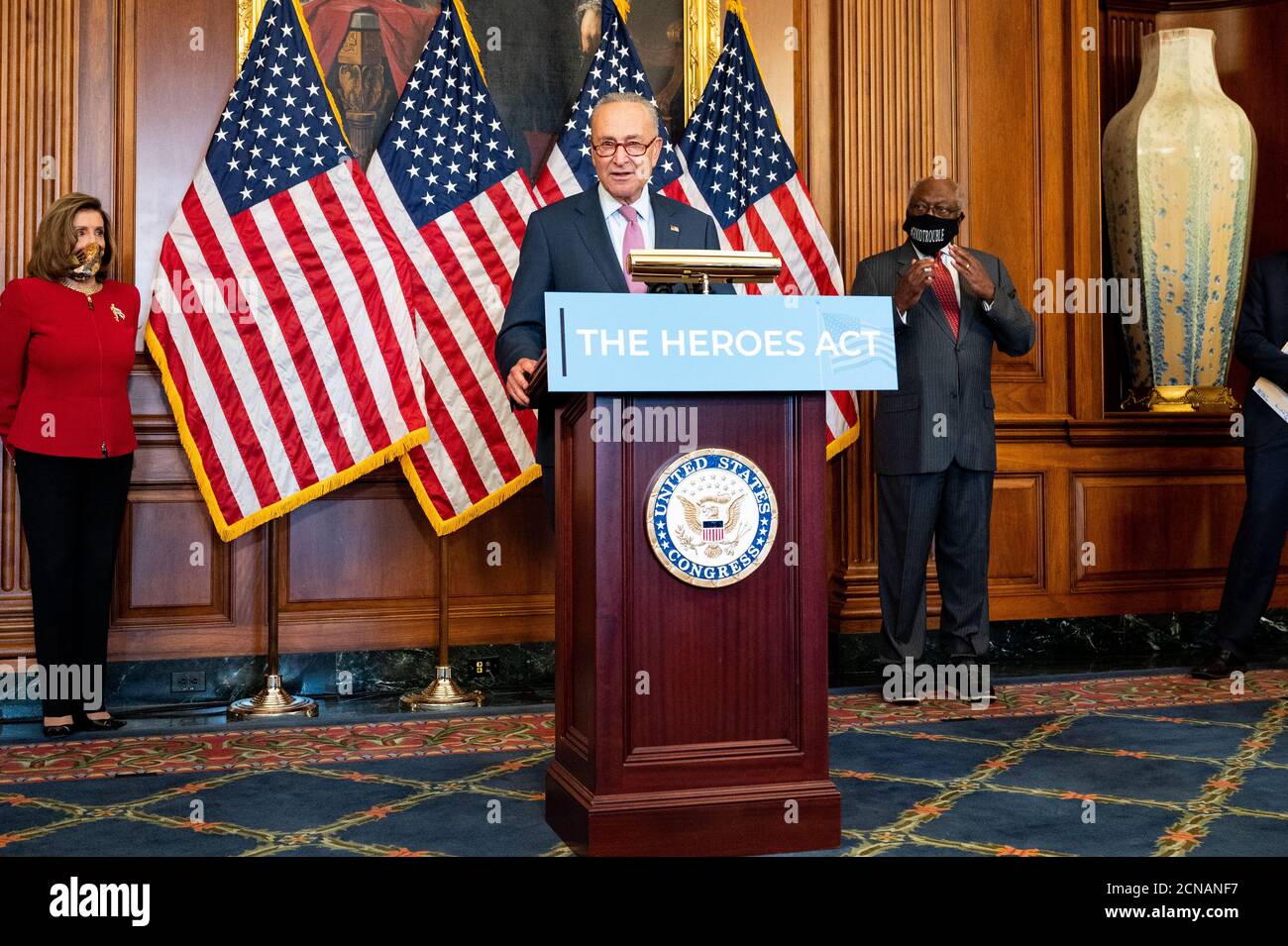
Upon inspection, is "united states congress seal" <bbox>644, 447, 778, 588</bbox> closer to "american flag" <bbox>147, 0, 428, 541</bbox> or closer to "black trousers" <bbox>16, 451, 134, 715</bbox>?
"american flag" <bbox>147, 0, 428, 541</bbox>

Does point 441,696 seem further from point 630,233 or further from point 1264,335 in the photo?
point 1264,335

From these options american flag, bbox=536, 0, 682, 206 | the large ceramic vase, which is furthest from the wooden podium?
the large ceramic vase

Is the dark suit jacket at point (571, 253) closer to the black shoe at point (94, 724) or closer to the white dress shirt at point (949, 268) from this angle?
the white dress shirt at point (949, 268)

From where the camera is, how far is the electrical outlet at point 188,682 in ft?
15.7

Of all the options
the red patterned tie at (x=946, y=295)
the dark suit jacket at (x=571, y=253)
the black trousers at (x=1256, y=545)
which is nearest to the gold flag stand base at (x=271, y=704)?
the dark suit jacket at (x=571, y=253)

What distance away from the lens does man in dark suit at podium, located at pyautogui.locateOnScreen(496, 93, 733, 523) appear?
10.5ft

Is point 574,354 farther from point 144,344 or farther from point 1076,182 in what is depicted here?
point 1076,182

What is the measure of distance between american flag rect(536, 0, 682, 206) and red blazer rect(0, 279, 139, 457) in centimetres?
184

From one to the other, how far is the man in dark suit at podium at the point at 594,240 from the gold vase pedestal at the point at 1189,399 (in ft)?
11.6

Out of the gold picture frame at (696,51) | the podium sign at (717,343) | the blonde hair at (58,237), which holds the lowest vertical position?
the podium sign at (717,343)

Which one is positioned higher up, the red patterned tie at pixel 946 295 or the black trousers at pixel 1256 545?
the red patterned tie at pixel 946 295

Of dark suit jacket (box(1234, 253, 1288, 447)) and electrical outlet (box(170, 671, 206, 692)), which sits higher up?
dark suit jacket (box(1234, 253, 1288, 447))

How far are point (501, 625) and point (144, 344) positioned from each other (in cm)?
184

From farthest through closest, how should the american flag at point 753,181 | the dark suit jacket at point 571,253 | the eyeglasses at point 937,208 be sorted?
the american flag at point 753,181 < the eyeglasses at point 937,208 < the dark suit jacket at point 571,253
